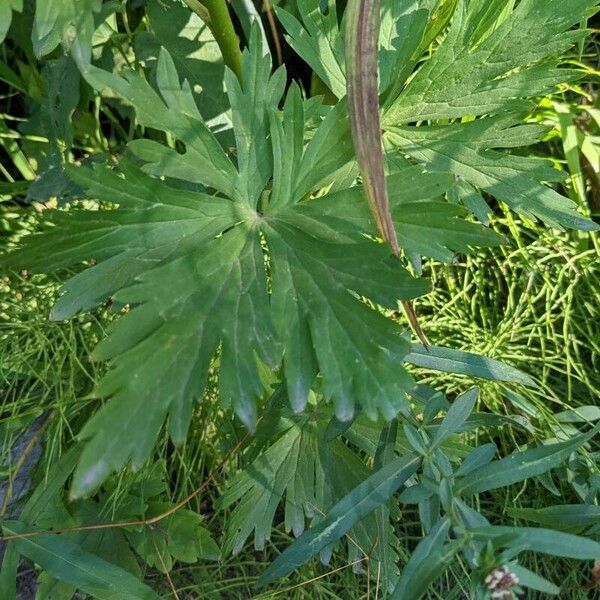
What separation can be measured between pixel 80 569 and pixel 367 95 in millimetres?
851

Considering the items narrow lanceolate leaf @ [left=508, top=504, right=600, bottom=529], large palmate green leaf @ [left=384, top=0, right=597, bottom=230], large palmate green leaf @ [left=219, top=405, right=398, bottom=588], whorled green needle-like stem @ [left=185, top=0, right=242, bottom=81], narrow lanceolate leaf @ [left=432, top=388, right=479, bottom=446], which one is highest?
whorled green needle-like stem @ [left=185, top=0, right=242, bottom=81]

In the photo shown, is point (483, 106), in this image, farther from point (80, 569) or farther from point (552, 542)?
point (80, 569)

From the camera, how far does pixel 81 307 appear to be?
3.71 feet

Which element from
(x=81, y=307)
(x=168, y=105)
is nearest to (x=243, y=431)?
(x=81, y=307)

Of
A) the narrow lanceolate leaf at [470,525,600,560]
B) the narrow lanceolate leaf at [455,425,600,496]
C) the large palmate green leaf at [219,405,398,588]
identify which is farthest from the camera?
the large palmate green leaf at [219,405,398,588]

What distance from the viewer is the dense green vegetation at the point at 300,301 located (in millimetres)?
1024

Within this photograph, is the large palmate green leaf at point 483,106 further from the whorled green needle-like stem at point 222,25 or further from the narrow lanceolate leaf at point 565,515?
the narrow lanceolate leaf at point 565,515

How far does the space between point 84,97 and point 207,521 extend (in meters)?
0.91

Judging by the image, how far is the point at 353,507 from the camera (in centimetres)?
113

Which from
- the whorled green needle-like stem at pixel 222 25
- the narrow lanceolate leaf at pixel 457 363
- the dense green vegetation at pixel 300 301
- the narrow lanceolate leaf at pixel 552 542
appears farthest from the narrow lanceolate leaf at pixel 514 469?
the whorled green needle-like stem at pixel 222 25

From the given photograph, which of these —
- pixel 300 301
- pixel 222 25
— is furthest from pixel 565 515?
pixel 222 25

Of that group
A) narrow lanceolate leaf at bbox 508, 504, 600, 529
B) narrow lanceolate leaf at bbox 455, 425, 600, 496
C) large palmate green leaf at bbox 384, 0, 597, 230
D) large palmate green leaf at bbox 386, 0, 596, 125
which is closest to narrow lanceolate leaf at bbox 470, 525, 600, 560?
narrow lanceolate leaf at bbox 455, 425, 600, 496

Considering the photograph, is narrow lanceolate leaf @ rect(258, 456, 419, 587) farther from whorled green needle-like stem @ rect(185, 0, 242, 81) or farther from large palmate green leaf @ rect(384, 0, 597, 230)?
whorled green needle-like stem @ rect(185, 0, 242, 81)

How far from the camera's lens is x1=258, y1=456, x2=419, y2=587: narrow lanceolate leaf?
1.13 m
